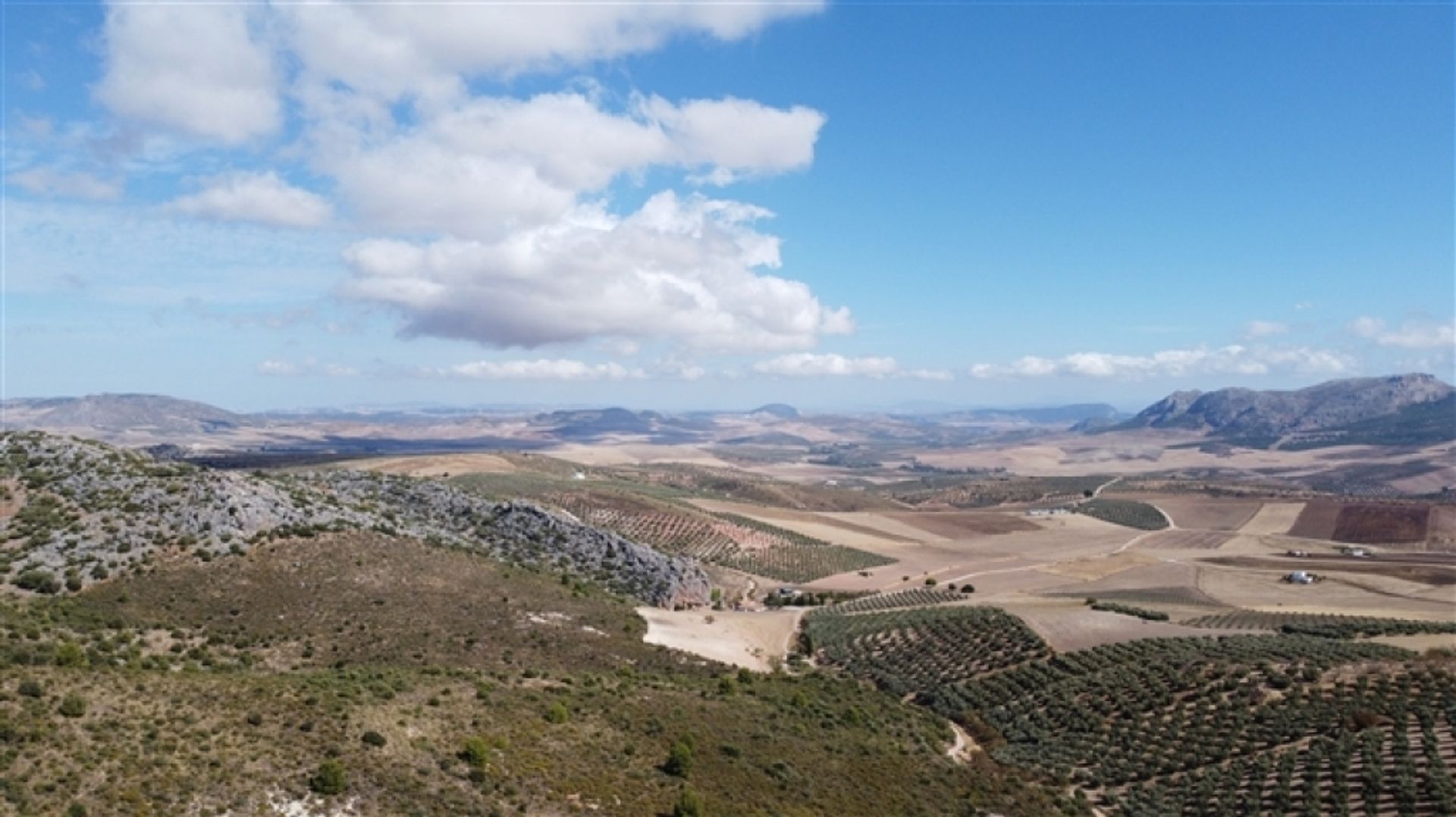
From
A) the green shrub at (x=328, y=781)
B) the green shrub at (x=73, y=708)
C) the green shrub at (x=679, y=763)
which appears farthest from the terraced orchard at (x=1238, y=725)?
the green shrub at (x=73, y=708)

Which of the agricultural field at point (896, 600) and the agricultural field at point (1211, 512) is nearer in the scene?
the agricultural field at point (896, 600)

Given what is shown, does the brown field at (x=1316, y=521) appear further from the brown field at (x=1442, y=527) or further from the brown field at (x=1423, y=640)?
the brown field at (x=1423, y=640)

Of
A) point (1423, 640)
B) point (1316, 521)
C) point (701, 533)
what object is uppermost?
point (1423, 640)

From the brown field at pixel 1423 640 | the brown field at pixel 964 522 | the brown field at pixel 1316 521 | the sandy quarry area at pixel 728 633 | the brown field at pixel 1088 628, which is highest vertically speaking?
the brown field at pixel 1423 640

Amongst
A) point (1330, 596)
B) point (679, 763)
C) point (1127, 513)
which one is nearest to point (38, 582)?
point (679, 763)

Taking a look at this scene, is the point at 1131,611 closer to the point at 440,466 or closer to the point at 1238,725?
the point at 1238,725

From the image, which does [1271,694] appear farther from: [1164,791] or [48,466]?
[48,466]

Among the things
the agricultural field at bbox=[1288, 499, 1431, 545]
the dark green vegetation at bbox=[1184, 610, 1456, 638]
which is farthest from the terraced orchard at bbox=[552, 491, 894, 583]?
the agricultural field at bbox=[1288, 499, 1431, 545]

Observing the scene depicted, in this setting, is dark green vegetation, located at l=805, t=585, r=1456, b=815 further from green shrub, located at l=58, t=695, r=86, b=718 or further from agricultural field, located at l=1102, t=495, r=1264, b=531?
agricultural field, located at l=1102, t=495, r=1264, b=531
